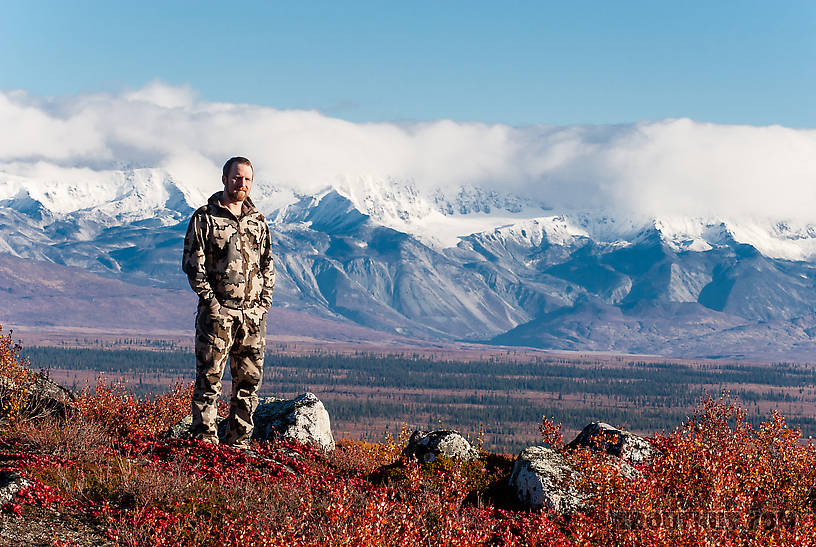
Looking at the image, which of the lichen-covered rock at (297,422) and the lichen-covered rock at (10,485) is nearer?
the lichen-covered rock at (10,485)

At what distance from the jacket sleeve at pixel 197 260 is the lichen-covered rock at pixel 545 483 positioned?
240 inches

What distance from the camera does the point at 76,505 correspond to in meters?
12.3

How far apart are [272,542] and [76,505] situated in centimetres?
340

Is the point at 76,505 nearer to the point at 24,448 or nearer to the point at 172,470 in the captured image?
the point at 172,470

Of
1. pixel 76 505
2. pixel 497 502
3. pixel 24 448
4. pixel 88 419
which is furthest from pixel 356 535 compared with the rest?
pixel 88 419

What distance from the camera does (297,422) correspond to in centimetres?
2123

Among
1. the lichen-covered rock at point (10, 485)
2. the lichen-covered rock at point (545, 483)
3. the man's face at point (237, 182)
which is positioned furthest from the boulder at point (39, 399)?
the lichen-covered rock at point (545, 483)

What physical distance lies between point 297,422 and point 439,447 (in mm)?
4514

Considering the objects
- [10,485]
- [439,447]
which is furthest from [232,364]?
[10,485]

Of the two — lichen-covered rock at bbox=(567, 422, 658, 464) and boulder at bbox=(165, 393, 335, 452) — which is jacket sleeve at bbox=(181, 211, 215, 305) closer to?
boulder at bbox=(165, 393, 335, 452)

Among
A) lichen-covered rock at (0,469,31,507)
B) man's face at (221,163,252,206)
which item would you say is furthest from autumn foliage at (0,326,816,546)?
man's face at (221,163,252,206)

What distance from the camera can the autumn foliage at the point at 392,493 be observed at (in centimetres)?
1142

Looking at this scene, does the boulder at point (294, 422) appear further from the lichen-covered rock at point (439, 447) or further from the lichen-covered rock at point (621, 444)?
the lichen-covered rock at point (621, 444)

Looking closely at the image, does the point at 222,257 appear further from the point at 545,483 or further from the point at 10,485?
the point at 545,483
